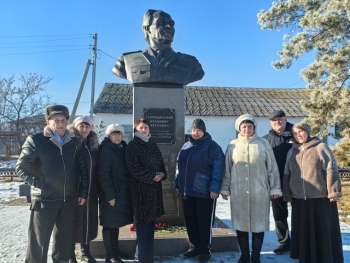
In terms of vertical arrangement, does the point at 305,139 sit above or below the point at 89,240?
above

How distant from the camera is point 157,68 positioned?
4645 millimetres

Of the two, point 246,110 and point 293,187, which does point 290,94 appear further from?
point 293,187

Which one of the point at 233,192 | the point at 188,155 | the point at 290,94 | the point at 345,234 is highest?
the point at 290,94

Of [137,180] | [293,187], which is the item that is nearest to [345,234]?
[293,187]

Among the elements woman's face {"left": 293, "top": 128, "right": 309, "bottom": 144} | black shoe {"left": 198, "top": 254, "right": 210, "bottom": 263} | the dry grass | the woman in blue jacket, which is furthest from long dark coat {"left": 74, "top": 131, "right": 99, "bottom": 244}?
the dry grass

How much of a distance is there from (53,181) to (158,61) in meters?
2.39

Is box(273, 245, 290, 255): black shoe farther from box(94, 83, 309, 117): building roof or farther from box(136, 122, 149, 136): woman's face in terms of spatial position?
box(94, 83, 309, 117): building roof

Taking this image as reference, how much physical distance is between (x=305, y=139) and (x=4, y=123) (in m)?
22.6

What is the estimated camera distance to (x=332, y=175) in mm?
3359

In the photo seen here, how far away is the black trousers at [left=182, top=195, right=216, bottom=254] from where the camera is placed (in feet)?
12.3

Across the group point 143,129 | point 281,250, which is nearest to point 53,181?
point 143,129

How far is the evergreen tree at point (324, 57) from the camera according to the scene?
28.1 ft

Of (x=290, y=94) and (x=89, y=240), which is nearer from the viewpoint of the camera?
(x=89, y=240)

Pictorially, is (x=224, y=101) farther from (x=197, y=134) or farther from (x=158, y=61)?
(x=197, y=134)
